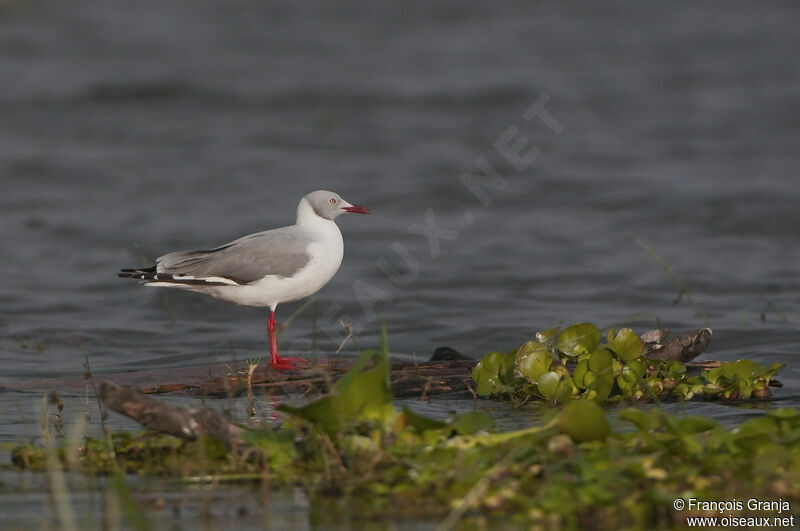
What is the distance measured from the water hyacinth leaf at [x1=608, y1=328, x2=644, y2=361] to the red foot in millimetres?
1867

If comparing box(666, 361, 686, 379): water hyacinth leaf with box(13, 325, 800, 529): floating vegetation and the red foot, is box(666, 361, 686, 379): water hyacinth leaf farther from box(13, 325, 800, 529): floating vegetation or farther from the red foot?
the red foot

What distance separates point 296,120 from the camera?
57.9 feet

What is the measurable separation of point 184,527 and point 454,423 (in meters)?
1.12

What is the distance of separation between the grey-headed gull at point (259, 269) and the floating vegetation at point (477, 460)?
2.31m

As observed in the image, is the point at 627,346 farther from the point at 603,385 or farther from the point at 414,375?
the point at 414,375

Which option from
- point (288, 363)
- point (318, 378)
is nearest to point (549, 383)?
point (318, 378)

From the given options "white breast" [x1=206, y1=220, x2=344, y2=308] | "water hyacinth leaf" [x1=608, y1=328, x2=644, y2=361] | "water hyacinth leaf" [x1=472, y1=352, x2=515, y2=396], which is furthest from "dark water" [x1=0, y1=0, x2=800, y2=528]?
"water hyacinth leaf" [x1=472, y1=352, x2=515, y2=396]

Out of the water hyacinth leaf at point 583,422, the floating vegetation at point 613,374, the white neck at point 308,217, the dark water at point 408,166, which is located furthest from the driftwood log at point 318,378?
the water hyacinth leaf at point 583,422

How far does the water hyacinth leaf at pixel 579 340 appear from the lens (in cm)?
570

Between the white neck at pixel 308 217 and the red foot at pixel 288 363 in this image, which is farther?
the white neck at pixel 308 217

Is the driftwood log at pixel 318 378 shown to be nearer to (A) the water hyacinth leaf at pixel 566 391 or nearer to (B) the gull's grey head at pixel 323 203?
(A) the water hyacinth leaf at pixel 566 391

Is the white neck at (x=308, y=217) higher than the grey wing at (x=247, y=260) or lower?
higher

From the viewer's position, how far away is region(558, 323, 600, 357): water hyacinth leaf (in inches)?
224

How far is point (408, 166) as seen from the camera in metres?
14.8
